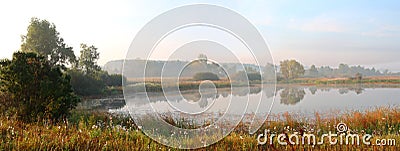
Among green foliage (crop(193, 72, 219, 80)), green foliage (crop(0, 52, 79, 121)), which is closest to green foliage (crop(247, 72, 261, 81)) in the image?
green foliage (crop(193, 72, 219, 80))

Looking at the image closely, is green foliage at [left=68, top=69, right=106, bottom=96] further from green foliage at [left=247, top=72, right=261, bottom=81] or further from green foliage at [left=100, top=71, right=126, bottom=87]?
green foliage at [left=247, top=72, right=261, bottom=81]

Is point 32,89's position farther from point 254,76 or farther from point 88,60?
point 88,60

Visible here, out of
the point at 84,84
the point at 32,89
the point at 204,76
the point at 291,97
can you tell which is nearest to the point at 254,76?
the point at 204,76

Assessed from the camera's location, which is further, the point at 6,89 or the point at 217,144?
the point at 6,89

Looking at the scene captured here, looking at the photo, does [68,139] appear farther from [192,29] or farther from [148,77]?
[192,29]

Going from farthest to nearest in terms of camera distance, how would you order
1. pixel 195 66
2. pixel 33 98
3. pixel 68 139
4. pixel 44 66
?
1. pixel 44 66
2. pixel 33 98
3. pixel 195 66
4. pixel 68 139

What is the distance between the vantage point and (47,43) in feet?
79.0

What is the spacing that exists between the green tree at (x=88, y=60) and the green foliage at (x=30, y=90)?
60.5ft

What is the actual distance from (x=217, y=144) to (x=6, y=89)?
14.8 ft

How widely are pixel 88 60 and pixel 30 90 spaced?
779 inches

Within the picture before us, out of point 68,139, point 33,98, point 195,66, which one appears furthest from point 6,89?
point 195,66

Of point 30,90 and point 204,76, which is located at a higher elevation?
point 204,76

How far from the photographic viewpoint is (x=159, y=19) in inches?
146

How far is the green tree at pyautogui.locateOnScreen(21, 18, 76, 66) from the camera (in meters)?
23.7
